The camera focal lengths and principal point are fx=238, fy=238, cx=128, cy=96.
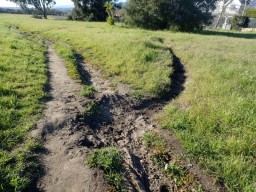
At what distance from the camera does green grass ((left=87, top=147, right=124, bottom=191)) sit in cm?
354

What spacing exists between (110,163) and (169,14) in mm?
21360

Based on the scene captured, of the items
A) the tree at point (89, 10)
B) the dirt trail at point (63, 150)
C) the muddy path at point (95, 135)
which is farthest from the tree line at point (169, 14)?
the dirt trail at point (63, 150)

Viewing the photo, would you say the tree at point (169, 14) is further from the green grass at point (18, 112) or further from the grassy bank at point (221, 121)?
the green grass at point (18, 112)

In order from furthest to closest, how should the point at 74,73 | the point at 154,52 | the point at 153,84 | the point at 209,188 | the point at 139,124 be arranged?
the point at 154,52 < the point at 74,73 < the point at 153,84 < the point at 139,124 < the point at 209,188

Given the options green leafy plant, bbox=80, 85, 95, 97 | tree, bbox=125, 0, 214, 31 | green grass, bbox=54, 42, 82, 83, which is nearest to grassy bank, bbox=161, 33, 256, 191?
green leafy plant, bbox=80, 85, 95, 97

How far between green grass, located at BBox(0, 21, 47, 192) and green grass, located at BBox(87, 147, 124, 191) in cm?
94

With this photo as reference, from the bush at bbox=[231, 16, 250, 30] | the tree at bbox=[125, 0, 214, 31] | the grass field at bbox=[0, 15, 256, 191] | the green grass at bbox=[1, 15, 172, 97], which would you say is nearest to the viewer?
the grass field at bbox=[0, 15, 256, 191]

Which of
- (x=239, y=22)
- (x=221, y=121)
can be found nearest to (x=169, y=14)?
(x=239, y=22)

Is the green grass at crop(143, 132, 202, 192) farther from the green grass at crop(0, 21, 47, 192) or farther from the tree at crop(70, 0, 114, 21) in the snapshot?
the tree at crop(70, 0, 114, 21)

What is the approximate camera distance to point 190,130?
196 inches

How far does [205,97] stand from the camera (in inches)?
248

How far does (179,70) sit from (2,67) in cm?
607

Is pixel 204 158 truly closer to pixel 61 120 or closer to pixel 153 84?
pixel 61 120

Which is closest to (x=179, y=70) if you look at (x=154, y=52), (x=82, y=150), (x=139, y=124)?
(x=154, y=52)
